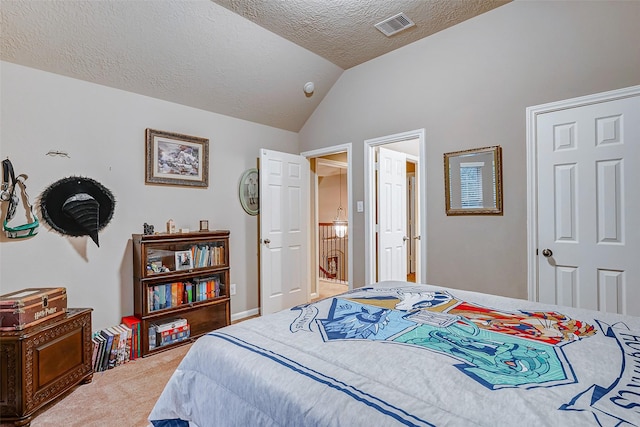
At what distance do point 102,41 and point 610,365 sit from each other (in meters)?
3.52

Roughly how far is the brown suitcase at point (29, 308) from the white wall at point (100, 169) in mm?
445

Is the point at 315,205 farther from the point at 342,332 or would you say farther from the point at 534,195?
the point at 342,332

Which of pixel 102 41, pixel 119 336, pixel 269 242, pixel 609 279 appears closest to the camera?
pixel 609 279

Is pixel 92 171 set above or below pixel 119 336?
above

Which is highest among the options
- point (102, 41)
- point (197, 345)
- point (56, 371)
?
point (102, 41)

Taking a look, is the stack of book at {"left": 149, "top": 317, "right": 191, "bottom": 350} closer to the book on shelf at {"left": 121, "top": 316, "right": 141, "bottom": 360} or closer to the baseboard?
the book on shelf at {"left": 121, "top": 316, "right": 141, "bottom": 360}

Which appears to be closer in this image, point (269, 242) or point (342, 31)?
point (342, 31)

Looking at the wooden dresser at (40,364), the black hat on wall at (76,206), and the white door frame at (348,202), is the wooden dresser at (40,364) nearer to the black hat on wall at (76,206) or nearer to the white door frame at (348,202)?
the black hat on wall at (76,206)

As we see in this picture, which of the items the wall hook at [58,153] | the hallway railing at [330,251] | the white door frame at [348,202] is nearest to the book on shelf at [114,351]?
the wall hook at [58,153]

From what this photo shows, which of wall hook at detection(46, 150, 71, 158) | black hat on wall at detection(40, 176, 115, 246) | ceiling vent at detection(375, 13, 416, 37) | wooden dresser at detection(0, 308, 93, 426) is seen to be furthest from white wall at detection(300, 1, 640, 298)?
wooden dresser at detection(0, 308, 93, 426)

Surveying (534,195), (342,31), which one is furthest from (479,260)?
(342,31)

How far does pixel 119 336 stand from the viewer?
8.87 feet

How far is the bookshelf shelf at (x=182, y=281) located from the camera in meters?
2.90

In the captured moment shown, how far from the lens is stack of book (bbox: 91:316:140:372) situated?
8.51 feet
